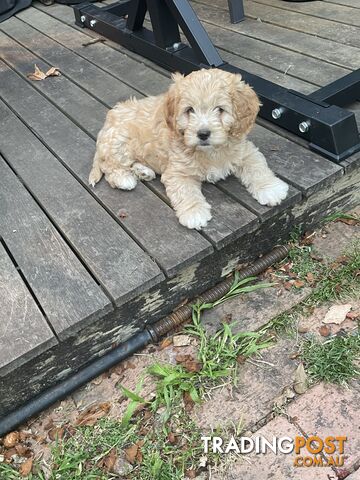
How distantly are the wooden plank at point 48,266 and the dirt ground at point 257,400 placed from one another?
447 mm

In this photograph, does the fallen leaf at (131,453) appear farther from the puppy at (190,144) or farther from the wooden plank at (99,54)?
the wooden plank at (99,54)

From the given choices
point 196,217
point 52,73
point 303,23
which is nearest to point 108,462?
point 196,217

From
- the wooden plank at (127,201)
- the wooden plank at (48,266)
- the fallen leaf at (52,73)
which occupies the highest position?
the fallen leaf at (52,73)

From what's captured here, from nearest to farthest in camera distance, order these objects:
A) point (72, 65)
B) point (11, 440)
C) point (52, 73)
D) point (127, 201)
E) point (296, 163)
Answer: point (11, 440), point (127, 201), point (296, 163), point (52, 73), point (72, 65)

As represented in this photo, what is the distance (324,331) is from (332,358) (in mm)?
195

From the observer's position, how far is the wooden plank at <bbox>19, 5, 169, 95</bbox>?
4.14 meters

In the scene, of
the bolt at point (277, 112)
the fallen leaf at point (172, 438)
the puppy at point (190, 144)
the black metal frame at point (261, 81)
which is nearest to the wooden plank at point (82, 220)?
the puppy at point (190, 144)

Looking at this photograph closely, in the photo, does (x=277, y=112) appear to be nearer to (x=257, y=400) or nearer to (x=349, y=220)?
(x=349, y=220)

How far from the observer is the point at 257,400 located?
7.64 feet

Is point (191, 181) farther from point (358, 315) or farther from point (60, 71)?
point (60, 71)

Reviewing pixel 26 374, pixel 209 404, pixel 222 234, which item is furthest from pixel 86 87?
pixel 209 404

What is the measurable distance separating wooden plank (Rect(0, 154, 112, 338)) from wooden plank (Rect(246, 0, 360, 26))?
3.62 m

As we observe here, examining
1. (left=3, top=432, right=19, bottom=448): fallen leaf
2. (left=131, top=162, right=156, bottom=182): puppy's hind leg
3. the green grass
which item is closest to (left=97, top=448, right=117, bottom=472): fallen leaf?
(left=3, top=432, right=19, bottom=448): fallen leaf

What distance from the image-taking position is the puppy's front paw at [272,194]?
109 inches
